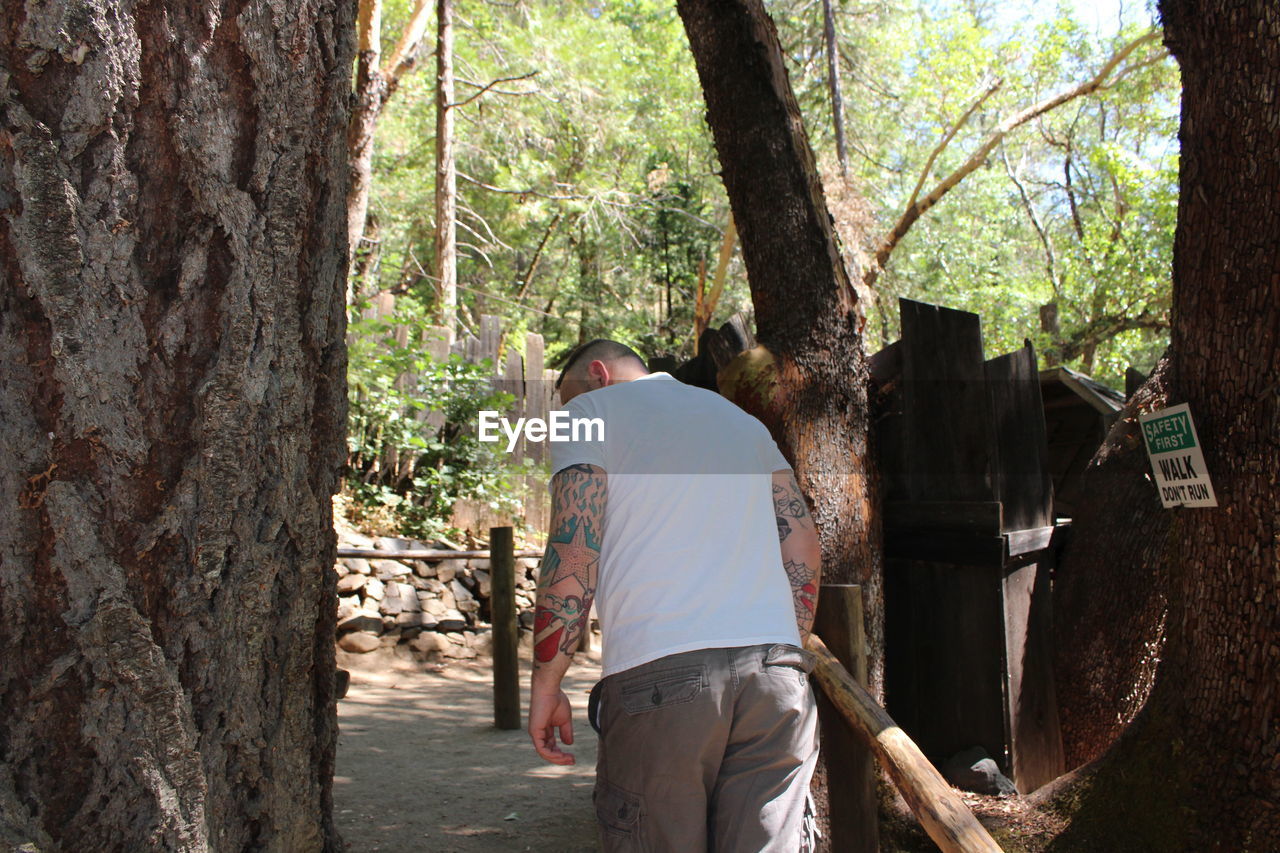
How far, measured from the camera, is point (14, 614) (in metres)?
1.62

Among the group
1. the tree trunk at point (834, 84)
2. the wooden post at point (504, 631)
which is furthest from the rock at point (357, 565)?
the tree trunk at point (834, 84)

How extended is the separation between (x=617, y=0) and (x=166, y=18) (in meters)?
25.7

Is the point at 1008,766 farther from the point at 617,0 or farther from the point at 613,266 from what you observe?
the point at 617,0

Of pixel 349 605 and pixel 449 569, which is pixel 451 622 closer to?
pixel 449 569

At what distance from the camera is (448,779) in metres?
5.18

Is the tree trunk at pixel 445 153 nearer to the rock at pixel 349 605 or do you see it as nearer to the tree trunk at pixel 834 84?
the tree trunk at pixel 834 84

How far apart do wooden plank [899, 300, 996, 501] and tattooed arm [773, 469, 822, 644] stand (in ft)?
6.01

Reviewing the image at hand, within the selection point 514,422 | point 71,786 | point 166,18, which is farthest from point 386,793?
point 514,422

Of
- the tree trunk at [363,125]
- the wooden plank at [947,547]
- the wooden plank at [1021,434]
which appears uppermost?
the tree trunk at [363,125]

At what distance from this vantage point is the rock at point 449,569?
9070 mm

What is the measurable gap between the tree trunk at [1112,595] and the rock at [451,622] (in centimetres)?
587

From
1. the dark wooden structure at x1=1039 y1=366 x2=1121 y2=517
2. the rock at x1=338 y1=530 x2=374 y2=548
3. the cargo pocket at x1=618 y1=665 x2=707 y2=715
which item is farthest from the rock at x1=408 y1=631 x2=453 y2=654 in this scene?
the cargo pocket at x1=618 y1=665 x2=707 y2=715

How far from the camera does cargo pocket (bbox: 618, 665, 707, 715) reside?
218 centimetres

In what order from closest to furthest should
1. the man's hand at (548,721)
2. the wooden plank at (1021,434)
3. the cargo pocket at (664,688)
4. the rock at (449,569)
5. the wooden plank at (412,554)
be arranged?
the cargo pocket at (664,688)
the man's hand at (548,721)
the wooden plank at (1021,434)
the wooden plank at (412,554)
the rock at (449,569)
